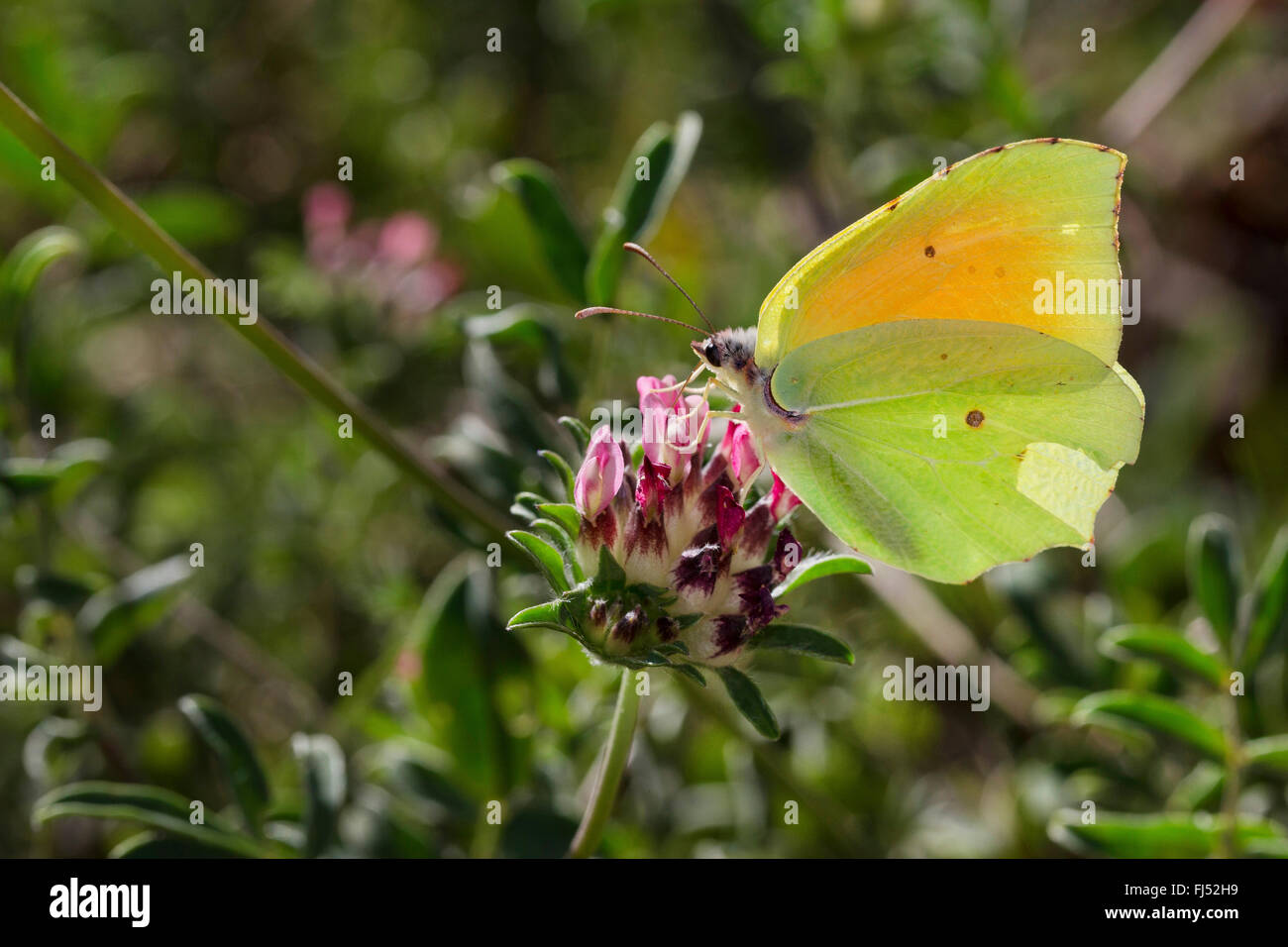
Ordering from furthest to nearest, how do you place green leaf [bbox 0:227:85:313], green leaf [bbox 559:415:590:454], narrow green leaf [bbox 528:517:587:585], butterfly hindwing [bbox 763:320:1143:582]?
green leaf [bbox 0:227:85:313] < butterfly hindwing [bbox 763:320:1143:582] < green leaf [bbox 559:415:590:454] < narrow green leaf [bbox 528:517:587:585]

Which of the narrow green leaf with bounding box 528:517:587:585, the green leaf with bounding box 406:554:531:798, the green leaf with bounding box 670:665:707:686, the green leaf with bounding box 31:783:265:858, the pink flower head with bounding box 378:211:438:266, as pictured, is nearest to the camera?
the green leaf with bounding box 670:665:707:686

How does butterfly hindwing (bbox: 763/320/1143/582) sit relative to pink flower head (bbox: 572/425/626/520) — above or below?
above

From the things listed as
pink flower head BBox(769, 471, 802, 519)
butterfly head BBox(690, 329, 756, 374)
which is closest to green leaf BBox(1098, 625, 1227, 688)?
pink flower head BBox(769, 471, 802, 519)

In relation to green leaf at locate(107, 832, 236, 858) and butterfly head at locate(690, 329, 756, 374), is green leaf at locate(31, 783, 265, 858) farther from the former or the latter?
butterfly head at locate(690, 329, 756, 374)

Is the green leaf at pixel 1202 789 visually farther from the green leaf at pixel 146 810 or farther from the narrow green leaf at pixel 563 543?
the green leaf at pixel 146 810

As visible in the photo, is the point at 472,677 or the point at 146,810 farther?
the point at 472,677

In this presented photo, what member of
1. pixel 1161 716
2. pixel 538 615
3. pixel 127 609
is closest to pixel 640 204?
pixel 538 615

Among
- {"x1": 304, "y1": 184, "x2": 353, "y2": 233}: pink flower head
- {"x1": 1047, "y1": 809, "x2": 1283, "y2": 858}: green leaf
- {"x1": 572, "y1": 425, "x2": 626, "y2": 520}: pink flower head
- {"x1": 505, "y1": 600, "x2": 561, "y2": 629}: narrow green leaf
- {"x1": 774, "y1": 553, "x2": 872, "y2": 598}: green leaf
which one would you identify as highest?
{"x1": 304, "y1": 184, "x2": 353, "y2": 233}: pink flower head

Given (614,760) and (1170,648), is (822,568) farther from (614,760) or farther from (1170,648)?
(1170,648)
